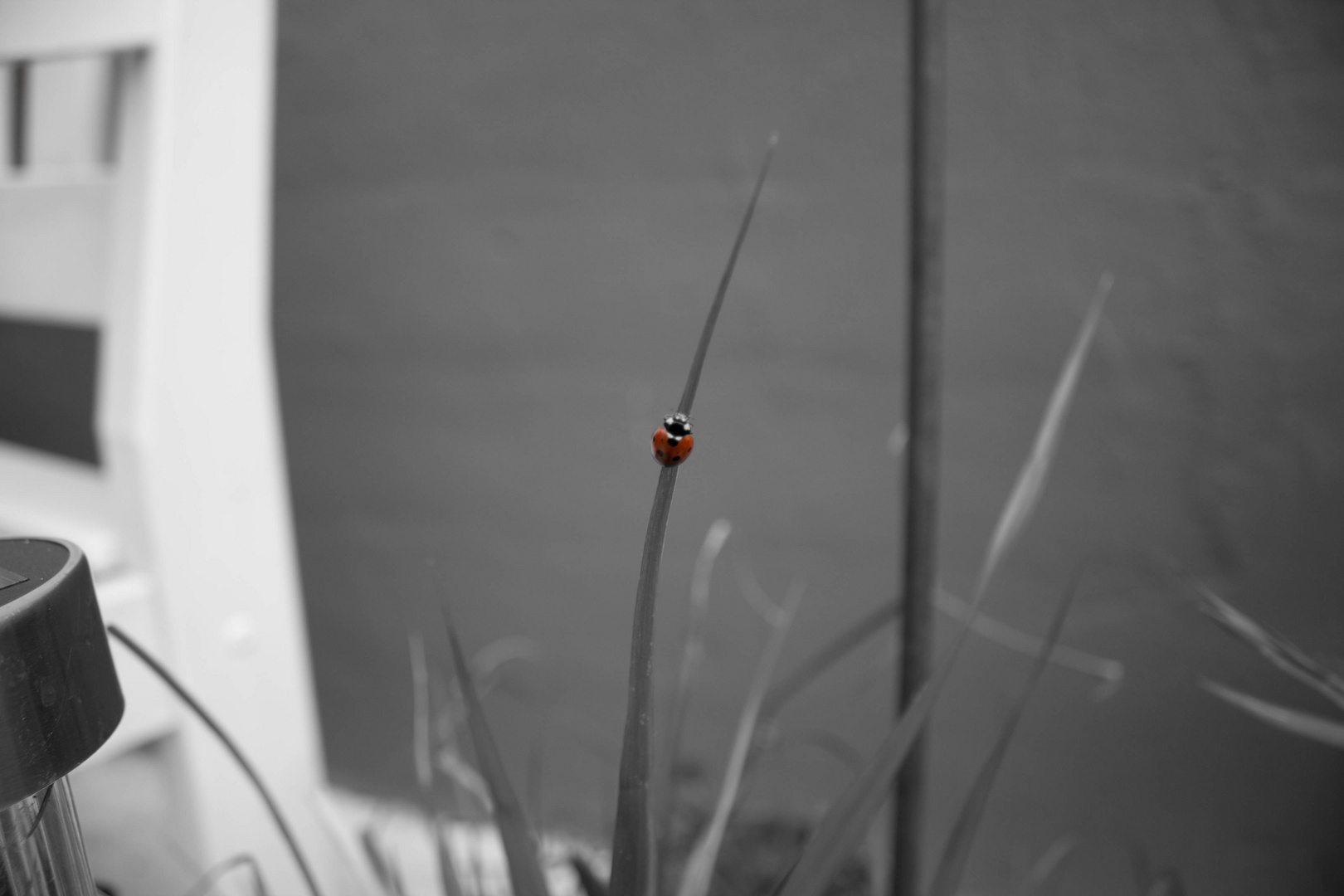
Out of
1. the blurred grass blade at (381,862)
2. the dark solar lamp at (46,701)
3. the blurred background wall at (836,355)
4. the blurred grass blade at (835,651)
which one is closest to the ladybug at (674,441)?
the dark solar lamp at (46,701)

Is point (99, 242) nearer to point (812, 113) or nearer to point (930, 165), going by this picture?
point (930, 165)

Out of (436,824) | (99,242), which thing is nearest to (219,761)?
(436,824)

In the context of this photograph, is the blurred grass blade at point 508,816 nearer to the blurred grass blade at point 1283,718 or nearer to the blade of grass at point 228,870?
the blade of grass at point 228,870

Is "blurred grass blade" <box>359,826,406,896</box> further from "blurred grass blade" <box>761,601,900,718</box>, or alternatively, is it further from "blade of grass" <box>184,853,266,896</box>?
"blurred grass blade" <box>761,601,900,718</box>

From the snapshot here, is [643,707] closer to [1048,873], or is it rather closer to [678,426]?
[678,426]

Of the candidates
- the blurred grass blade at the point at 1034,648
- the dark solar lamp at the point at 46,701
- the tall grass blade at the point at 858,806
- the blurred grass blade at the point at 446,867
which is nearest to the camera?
the dark solar lamp at the point at 46,701

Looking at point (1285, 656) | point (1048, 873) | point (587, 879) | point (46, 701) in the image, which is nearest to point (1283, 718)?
point (1285, 656)
